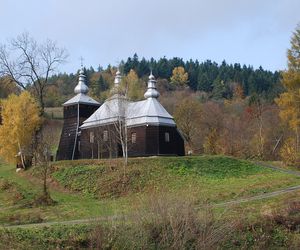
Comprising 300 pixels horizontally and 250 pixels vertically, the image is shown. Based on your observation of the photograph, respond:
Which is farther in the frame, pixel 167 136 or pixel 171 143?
pixel 171 143

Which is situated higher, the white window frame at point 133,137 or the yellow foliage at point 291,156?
the white window frame at point 133,137

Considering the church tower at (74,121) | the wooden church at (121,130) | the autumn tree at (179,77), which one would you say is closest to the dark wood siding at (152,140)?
the wooden church at (121,130)

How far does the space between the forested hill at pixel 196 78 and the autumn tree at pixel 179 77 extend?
4.67ft

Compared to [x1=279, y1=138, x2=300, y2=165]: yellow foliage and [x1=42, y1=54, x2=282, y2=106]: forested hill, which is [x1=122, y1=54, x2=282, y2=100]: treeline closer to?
[x1=42, y1=54, x2=282, y2=106]: forested hill

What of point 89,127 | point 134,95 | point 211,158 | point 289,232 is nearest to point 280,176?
point 211,158

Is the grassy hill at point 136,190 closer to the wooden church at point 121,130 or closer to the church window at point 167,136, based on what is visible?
the wooden church at point 121,130

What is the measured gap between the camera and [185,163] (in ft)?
105

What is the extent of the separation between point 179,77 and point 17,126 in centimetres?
6607

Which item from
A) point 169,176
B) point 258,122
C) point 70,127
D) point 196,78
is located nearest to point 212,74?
point 196,78

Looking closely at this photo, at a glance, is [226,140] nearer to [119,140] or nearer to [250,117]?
[250,117]

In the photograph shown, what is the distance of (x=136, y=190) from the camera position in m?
28.4

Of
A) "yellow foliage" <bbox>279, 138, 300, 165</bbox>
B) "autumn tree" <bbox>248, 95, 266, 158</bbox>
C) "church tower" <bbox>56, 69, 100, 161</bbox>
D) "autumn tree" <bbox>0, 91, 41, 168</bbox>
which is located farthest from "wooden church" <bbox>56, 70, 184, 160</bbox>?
"autumn tree" <bbox>248, 95, 266, 158</bbox>

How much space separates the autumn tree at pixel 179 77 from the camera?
102 m

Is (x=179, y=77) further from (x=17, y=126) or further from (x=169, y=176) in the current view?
(x=169, y=176)
